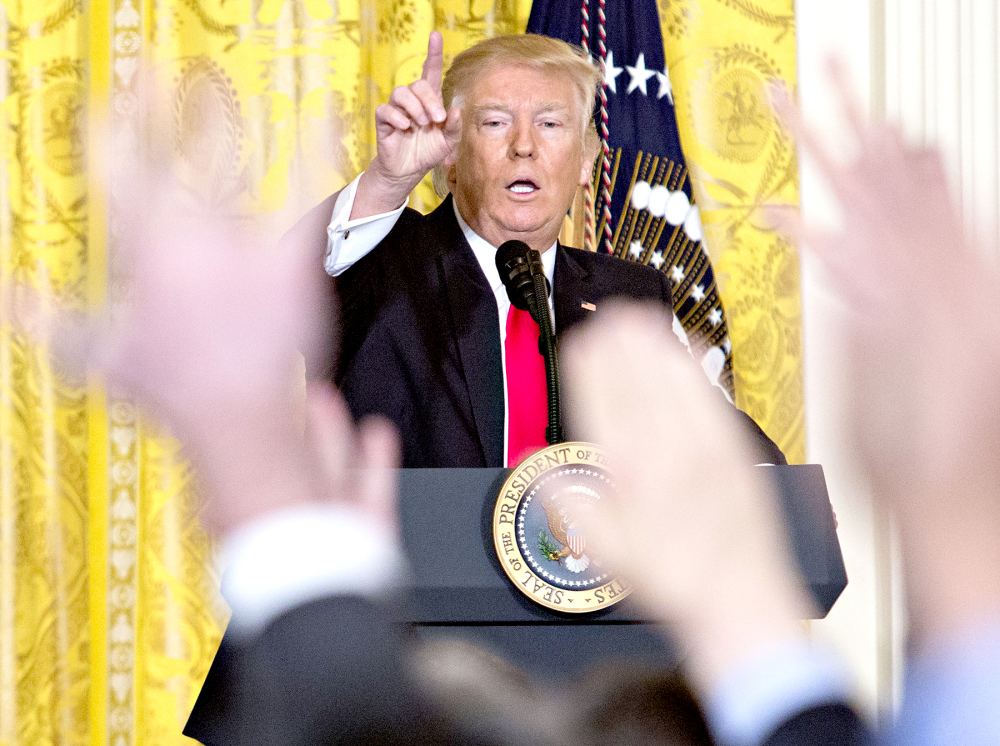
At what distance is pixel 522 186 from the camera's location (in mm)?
1932

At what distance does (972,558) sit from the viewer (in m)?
0.37

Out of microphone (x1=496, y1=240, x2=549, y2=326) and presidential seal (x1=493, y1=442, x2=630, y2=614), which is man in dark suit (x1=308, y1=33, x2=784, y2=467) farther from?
presidential seal (x1=493, y1=442, x2=630, y2=614)

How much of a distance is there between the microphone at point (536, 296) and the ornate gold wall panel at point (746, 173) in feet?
5.41

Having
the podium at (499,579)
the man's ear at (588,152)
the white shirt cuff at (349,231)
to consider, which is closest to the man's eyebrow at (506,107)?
the man's ear at (588,152)

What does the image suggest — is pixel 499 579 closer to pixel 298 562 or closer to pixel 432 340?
pixel 298 562

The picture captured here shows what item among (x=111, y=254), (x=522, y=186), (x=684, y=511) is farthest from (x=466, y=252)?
(x=684, y=511)

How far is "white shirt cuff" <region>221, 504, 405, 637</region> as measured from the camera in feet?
1.40

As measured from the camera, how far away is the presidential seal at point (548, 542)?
2.98 ft

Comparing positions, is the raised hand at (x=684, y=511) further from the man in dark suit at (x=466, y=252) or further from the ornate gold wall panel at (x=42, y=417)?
the ornate gold wall panel at (x=42, y=417)

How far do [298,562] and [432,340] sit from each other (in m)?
1.28

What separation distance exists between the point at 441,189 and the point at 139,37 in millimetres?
1157

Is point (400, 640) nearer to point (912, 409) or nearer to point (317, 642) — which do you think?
point (317, 642)

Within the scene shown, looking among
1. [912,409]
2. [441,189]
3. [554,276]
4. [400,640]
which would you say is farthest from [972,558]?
[441,189]

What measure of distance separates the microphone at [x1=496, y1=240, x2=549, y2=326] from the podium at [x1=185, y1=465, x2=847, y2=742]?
0.36 meters
